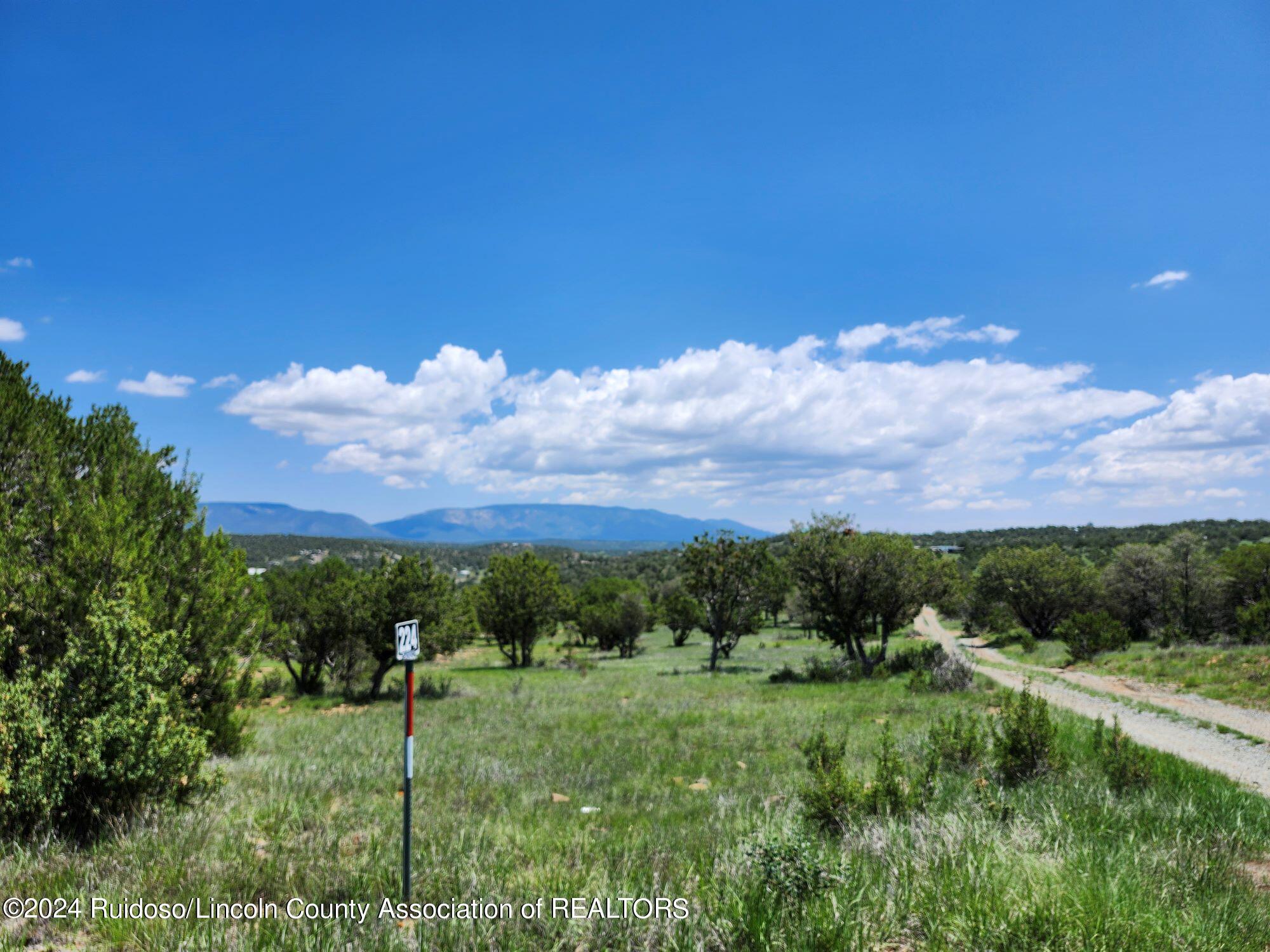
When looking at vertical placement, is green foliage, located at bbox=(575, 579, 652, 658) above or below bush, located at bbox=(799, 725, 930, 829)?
below

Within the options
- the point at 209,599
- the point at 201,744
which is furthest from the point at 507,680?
the point at 201,744

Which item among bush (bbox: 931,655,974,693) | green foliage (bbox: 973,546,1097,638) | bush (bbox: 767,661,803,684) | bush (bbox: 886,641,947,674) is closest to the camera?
bush (bbox: 931,655,974,693)

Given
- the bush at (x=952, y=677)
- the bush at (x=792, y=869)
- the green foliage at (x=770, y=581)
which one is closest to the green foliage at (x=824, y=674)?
the bush at (x=952, y=677)

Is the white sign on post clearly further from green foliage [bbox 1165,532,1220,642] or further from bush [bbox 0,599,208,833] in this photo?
green foliage [bbox 1165,532,1220,642]

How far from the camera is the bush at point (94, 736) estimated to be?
254 inches

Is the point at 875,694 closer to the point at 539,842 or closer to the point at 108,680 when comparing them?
the point at 539,842

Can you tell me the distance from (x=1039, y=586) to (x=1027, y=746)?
57.0 metres

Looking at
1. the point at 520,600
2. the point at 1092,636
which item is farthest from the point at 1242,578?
the point at 520,600

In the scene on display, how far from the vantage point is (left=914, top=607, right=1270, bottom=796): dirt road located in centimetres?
1153

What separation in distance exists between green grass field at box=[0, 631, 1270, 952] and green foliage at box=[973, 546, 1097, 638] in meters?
52.4

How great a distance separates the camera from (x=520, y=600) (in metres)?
47.0

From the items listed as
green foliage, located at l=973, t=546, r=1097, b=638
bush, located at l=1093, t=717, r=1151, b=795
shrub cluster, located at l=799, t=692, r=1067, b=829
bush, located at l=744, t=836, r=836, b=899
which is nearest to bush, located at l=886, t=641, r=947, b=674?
shrub cluster, located at l=799, t=692, r=1067, b=829

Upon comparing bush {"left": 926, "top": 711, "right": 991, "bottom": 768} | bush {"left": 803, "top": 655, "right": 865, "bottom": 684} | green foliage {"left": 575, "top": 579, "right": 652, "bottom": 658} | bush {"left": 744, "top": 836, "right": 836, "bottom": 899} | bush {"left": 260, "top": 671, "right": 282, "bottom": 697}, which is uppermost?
bush {"left": 744, "top": 836, "right": 836, "bottom": 899}

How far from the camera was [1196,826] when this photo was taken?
7.02 metres
